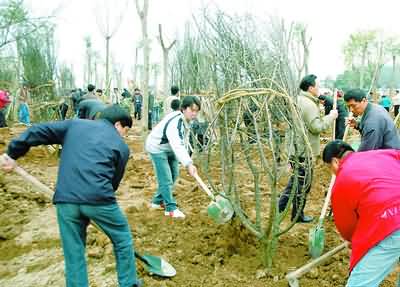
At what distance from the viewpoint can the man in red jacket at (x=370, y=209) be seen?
2.28 metres

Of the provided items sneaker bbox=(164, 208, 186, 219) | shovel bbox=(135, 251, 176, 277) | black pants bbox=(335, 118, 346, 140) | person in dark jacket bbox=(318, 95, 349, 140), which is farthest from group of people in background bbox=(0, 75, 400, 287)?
black pants bbox=(335, 118, 346, 140)

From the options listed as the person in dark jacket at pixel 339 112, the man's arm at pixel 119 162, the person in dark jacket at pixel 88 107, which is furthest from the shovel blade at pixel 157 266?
the person in dark jacket at pixel 339 112

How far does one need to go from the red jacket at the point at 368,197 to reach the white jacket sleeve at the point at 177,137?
7.43ft

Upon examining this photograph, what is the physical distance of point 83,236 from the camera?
A: 3115 millimetres

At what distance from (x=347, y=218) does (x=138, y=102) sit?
1541 centimetres

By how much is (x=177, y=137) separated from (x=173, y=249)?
1172 millimetres

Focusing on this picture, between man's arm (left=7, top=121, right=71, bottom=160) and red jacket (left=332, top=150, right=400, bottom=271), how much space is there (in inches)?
73.5

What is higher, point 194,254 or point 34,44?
point 34,44

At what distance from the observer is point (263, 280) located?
352cm

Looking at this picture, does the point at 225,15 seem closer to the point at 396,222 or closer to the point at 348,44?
the point at 396,222

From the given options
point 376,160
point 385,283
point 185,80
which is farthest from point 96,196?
point 185,80

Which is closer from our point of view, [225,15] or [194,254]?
[225,15]

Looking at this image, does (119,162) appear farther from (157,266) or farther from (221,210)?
(221,210)

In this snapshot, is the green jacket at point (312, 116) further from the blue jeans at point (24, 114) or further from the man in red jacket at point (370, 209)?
the blue jeans at point (24, 114)
